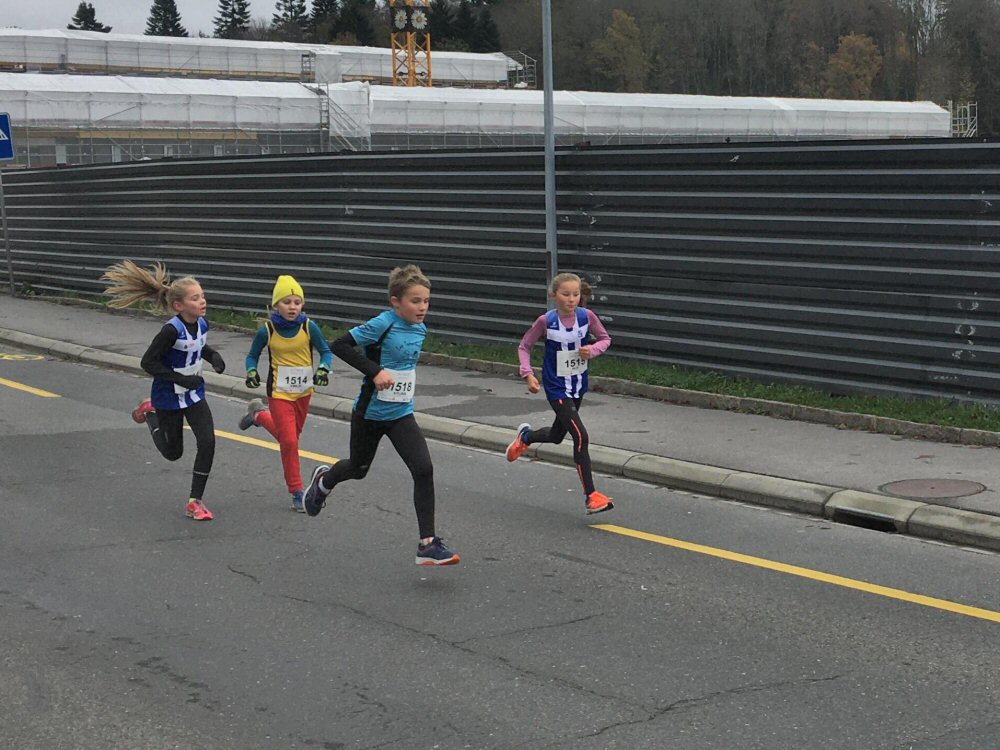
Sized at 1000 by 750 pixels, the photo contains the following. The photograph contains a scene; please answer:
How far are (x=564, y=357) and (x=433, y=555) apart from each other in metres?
2.09

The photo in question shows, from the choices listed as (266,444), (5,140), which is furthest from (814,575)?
(5,140)

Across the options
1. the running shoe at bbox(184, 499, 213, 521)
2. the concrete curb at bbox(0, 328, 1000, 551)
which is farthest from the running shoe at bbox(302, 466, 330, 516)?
the concrete curb at bbox(0, 328, 1000, 551)

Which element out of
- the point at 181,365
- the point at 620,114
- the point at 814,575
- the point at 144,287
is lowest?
the point at 814,575

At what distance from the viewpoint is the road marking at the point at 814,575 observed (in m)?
7.05

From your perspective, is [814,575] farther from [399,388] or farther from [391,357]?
[391,357]

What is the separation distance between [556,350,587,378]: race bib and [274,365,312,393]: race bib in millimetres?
1706

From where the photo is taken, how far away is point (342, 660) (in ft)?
20.6

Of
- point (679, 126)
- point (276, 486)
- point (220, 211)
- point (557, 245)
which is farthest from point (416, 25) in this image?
point (276, 486)

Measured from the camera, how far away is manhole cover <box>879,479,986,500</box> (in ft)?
30.4

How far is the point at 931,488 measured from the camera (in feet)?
31.1

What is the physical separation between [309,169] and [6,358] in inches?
188

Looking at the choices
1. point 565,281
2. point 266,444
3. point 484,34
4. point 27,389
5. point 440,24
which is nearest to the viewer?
point 565,281

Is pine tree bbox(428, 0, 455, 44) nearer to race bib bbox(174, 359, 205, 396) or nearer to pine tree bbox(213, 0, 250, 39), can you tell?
pine tree bbox(213, 0, 250, 39)

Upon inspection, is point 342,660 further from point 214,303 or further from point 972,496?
point 214,303
